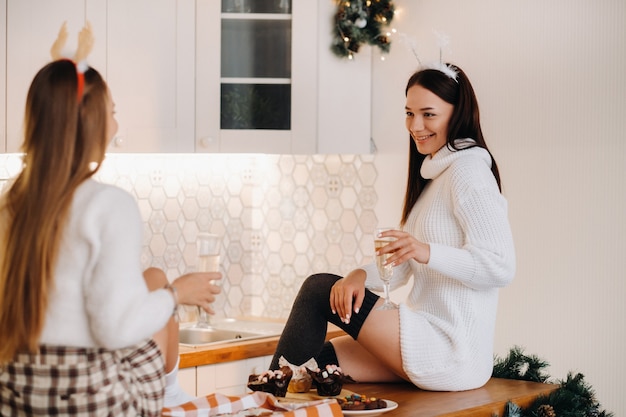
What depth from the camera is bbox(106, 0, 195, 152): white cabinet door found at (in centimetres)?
326

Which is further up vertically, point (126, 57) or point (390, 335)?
point (126, 57)

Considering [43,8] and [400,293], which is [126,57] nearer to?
[43,8]

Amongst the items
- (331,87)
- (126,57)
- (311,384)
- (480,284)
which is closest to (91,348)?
(311,384)

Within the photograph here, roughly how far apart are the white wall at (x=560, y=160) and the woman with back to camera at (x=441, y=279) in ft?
1.68

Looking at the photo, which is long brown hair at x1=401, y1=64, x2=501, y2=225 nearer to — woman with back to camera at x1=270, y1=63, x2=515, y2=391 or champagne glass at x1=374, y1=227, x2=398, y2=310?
woman with back to camera at x1=270, y1=63, x2=515, y2=391

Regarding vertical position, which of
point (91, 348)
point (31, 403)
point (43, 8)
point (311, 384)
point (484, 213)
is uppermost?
point (43, 8)

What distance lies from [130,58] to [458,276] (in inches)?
59.8

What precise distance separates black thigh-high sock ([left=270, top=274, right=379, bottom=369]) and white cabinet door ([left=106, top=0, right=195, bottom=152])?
1.02 m

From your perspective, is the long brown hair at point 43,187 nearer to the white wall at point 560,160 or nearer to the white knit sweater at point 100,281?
the white knit sweater at point 100,281

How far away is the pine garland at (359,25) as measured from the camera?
3.51 m

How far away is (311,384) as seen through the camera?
258 cm

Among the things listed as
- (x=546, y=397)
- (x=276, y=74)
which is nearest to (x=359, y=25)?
(x=276, y=74)

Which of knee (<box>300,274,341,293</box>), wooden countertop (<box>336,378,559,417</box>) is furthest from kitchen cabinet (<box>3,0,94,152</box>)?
wooden countertop (<box>336,378,559,417</box>)

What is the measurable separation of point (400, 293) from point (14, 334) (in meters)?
2.17
